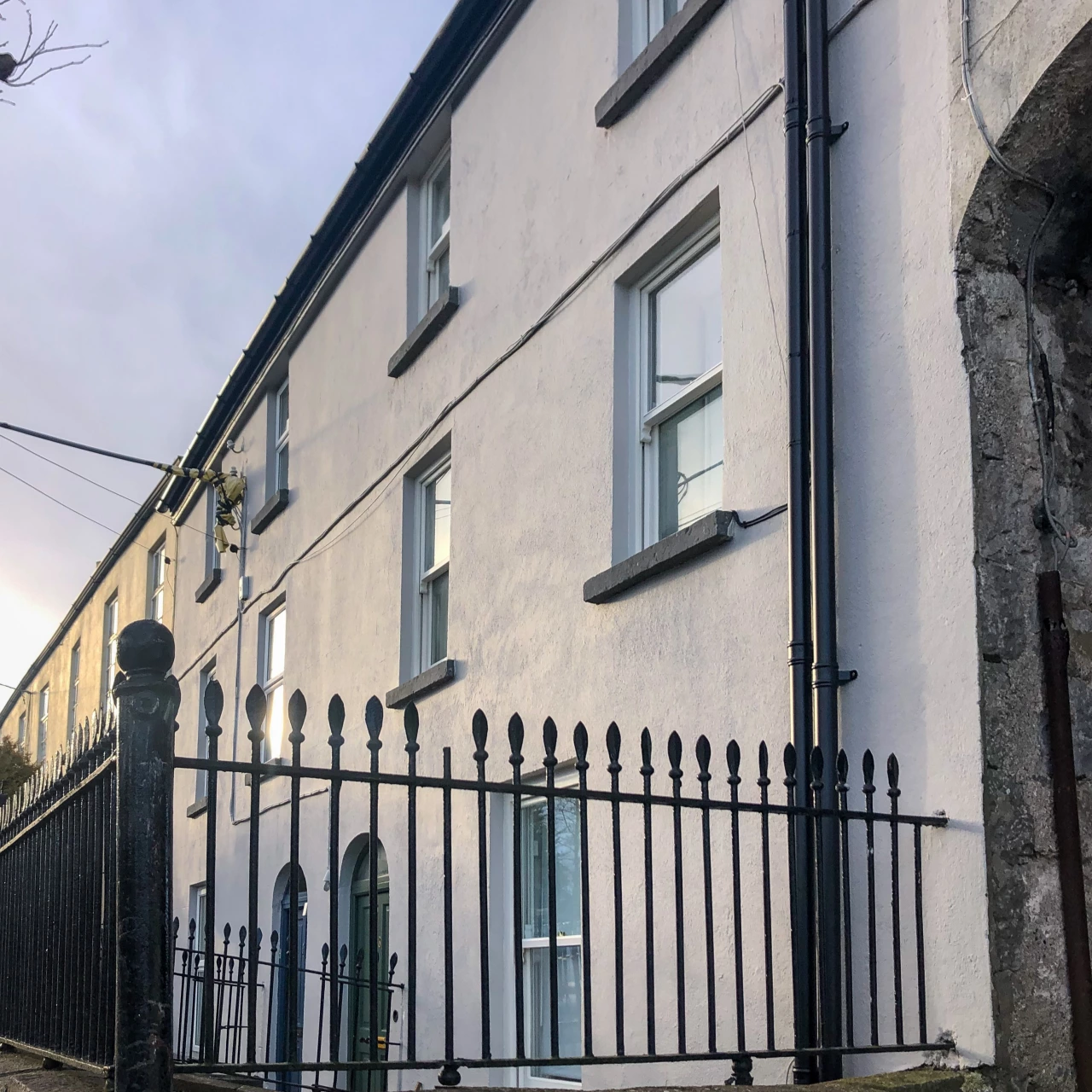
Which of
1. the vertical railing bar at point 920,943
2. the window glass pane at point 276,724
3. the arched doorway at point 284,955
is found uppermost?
the window glass pane at point 276,724

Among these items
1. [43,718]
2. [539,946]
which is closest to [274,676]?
[539,946]

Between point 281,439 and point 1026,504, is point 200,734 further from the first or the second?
point 1026,504

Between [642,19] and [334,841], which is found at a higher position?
[642,19]

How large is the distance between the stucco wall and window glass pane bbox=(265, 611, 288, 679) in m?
2.98

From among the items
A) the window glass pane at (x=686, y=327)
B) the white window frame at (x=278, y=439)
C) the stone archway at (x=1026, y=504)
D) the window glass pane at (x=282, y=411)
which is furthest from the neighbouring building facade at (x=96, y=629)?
the stone archway at (x=1026, y=504)

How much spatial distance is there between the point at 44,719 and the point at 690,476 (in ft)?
88.0

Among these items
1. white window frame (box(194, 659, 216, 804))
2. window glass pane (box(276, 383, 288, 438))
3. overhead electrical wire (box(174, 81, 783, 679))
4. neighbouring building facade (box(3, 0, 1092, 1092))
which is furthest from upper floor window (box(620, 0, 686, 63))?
white window frame (box(194, 659, 216, 804))

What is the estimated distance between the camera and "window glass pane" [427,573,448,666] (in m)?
9.38

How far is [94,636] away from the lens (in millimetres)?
24219

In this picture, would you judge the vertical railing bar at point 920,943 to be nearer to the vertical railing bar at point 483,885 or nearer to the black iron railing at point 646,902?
the black iron railing at point 646,902

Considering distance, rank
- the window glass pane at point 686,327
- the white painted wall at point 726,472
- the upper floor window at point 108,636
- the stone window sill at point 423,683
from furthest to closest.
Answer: the upper floor window at point 108,636 < the stone window sill at point 423,683 < the window glass pane at point 686,327 < the white painted wall at point 726,472

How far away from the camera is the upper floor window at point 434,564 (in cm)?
938

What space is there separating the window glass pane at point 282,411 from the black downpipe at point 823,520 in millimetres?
9040

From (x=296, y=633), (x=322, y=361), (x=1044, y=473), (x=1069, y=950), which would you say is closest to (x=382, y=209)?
(x=322, y=361)
